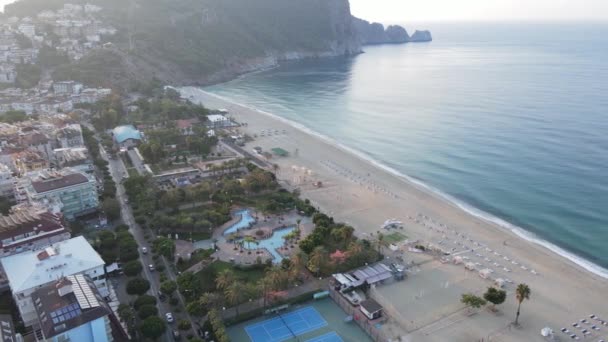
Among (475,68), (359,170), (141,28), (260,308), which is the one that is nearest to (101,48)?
(141,28)

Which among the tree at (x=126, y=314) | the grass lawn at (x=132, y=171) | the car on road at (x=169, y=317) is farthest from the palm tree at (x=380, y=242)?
the grass lawn at (x=132, y=171)

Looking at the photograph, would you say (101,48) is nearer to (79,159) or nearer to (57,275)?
(79,159)

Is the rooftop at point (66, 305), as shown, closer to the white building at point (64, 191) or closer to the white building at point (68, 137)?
the white building at point (64, 191)

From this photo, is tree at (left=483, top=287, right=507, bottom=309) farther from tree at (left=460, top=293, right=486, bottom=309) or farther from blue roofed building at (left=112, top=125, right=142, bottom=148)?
blue roofed building at (left=112, top=125, right=142, bottom=148)

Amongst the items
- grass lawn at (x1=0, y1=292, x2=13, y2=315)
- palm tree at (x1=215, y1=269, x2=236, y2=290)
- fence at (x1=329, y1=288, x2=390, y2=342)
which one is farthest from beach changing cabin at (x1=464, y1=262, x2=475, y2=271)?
grass lawn at (x1=0, y1=292, x2=13, y2=315)

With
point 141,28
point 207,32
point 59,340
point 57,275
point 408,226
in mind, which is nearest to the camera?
point 59,340

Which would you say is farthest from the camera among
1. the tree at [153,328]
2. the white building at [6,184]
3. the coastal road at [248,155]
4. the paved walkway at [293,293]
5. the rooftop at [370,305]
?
the coastal road at [248,155]

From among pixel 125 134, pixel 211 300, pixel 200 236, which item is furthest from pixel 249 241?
pixel 125 134
